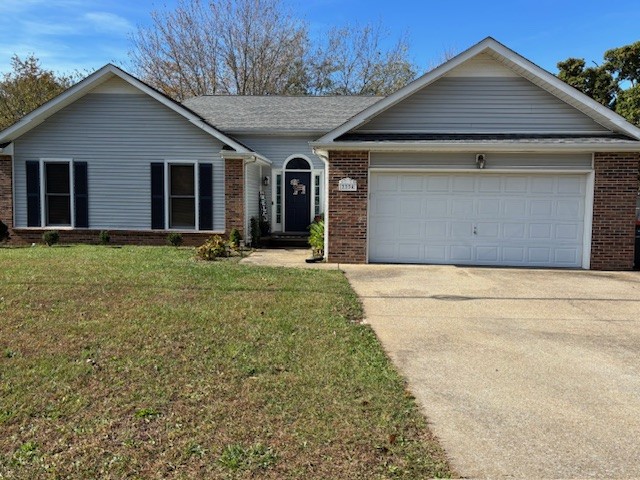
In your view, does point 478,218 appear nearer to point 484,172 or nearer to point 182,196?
point 484,172

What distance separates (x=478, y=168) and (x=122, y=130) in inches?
376

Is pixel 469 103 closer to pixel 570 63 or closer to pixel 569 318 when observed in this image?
pixel 569 318

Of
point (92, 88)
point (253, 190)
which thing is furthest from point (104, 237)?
point (253, 190)

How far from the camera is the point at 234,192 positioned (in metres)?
14.0

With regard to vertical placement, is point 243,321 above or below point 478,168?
below

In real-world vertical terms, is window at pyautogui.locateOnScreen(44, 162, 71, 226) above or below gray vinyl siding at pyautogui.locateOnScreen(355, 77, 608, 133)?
below

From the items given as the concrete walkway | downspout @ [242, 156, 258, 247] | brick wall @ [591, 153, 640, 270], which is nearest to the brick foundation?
downspout @ [242, 156, 258, 247]

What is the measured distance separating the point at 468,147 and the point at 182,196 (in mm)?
7851

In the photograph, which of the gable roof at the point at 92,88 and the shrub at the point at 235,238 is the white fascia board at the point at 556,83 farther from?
the shrub at the point at 235,238

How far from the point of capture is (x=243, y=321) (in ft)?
20.4

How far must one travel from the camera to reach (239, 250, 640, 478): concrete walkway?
328 centimetres

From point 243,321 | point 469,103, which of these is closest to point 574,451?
point 243,321

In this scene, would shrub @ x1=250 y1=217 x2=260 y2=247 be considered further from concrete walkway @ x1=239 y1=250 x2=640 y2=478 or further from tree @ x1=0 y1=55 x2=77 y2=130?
tree @ x1=0 y1=55 x2=77 y2=130

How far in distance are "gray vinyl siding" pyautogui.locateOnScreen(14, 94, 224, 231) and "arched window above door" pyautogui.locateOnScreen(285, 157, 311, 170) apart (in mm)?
2882
